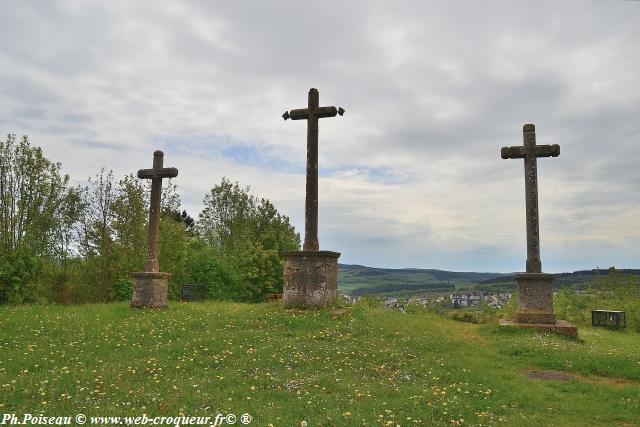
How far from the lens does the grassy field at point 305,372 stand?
666 cm

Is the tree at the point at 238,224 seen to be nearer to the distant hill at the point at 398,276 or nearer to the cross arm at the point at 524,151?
the cross arm at the point at 524,151

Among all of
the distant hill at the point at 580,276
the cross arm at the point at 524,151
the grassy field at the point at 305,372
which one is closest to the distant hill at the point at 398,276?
the distant hill at the point at 580,276

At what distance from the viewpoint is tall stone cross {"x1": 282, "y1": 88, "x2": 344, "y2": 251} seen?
16.6 metres

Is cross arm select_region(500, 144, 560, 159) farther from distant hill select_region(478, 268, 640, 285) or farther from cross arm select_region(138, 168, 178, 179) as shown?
cross arm select_region(138, 168, 178, 179)

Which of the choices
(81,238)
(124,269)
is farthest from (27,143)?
(124,269)

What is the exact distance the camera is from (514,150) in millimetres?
17203

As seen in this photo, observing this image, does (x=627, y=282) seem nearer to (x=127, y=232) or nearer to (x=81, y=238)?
(x=127, y=232)

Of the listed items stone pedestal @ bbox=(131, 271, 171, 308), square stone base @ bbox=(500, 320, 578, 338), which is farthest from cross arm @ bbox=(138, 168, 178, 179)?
square stone base @ bbox=(500, 320, 578, 338)

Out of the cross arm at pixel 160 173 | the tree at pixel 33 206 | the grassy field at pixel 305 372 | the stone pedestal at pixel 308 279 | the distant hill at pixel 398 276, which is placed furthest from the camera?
the distant hill at pixel 398 276

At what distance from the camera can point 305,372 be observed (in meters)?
8.84

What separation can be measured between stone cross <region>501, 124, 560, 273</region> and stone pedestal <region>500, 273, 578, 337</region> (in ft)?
1.48

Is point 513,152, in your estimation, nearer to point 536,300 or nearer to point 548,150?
point 548,150

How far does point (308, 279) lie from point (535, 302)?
796 cm

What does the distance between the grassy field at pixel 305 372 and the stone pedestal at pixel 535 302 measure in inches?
46.8
